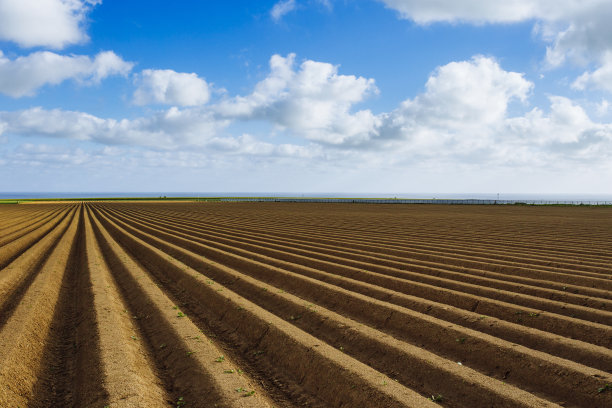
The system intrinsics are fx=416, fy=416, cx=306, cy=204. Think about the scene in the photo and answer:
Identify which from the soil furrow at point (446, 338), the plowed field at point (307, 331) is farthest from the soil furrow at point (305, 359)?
the soil furrow at point (446, 338)

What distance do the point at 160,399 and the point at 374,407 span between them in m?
2.02

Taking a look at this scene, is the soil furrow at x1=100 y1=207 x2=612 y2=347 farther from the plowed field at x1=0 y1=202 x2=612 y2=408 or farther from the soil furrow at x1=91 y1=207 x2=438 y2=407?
the soil furrow at x1=91 y1=207 x2=438 y2=407

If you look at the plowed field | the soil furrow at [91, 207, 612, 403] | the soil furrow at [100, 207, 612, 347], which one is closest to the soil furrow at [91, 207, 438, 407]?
the plowed field

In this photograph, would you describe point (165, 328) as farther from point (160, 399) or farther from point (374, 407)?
point (374, 407)

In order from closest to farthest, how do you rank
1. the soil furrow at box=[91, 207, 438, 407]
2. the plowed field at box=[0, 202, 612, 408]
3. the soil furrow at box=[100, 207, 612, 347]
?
the soil furrow at box=[91, 207, 438, 407], the plowed field at box=[0, 202, 612, 408], the soil furrow at box=[100, 207, 612, 347]

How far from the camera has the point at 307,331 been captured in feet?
18.8

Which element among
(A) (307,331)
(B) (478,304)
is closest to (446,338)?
(B) (478,304)

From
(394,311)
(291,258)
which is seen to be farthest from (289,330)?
(291,258)

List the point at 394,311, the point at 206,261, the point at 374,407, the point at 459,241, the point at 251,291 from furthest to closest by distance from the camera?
1. the point at 459,241
2. the point at 206,261
3. the point at 251,291
4. the point at 394,311
5. the point at 374,407

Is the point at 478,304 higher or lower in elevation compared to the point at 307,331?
higher

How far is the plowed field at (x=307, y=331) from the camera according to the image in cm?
408

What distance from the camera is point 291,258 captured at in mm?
10820

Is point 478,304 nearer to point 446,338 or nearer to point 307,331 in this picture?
point 446,338

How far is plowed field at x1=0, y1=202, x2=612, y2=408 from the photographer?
161 inches
